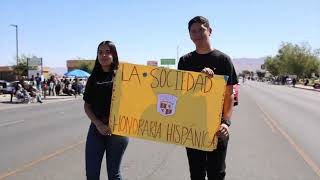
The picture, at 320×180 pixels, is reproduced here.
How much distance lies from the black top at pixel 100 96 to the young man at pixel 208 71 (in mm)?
739

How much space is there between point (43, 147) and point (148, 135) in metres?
6.65

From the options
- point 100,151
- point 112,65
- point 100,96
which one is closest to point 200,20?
point 112,65

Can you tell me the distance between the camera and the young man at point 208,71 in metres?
4.55

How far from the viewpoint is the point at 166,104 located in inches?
183

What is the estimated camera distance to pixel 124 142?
4895 millimetres

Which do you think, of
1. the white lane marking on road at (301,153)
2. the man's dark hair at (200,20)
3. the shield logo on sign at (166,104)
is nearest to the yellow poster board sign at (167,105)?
the shield logo on sign at (166,104)

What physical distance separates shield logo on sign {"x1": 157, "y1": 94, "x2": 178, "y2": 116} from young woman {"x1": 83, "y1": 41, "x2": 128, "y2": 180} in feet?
1.57

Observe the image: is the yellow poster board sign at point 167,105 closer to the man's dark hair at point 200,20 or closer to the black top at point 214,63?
the black top at point 214,63

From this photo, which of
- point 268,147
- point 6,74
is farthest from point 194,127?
point 6,74

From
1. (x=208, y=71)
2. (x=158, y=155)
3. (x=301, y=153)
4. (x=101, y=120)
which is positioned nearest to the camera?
(x=208, y=71)

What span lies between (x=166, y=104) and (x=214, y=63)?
1.83 feet

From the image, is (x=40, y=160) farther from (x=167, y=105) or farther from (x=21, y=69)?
(x=21, y=69)

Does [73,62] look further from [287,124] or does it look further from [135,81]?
[135,81]

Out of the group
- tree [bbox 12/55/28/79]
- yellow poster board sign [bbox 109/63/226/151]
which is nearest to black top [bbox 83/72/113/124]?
yellow poster board sign [bbox 109/63/226/151]
